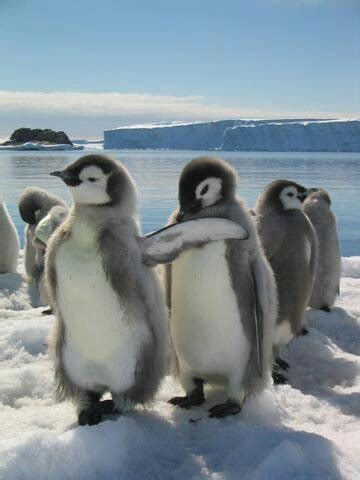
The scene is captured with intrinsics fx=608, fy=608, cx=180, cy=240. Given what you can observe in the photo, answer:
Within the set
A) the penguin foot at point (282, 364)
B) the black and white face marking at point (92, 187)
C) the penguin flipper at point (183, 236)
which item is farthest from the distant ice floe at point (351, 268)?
the black and white face marking at point (92, 187)

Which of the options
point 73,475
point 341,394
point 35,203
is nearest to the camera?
point 73,475

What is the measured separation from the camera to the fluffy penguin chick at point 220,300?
7.72ft

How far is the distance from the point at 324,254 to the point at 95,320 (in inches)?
123

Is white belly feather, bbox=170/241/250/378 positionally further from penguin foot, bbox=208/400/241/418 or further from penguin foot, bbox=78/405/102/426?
penguin foot, bbox=78/405/102/426

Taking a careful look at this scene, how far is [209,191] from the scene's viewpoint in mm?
2439

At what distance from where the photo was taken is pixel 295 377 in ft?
11.3

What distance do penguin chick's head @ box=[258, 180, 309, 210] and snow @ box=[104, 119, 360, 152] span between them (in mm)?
40754

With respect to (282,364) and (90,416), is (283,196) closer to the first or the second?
(282,364)

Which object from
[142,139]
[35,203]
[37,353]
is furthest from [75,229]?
[142,139]

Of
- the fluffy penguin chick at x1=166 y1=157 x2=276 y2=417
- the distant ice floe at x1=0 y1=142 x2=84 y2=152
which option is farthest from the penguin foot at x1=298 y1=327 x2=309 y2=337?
the distant ice floe at x1=0 y1=142 x2=84 y2=152

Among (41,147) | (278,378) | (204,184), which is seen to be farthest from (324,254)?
(41,147)

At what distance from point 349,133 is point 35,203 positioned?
135ft

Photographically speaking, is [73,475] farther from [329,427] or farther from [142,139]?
[142,139]

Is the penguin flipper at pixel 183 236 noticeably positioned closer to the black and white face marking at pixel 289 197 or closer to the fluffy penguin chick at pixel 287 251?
the fluffy penguin chick at pixel 287 251
